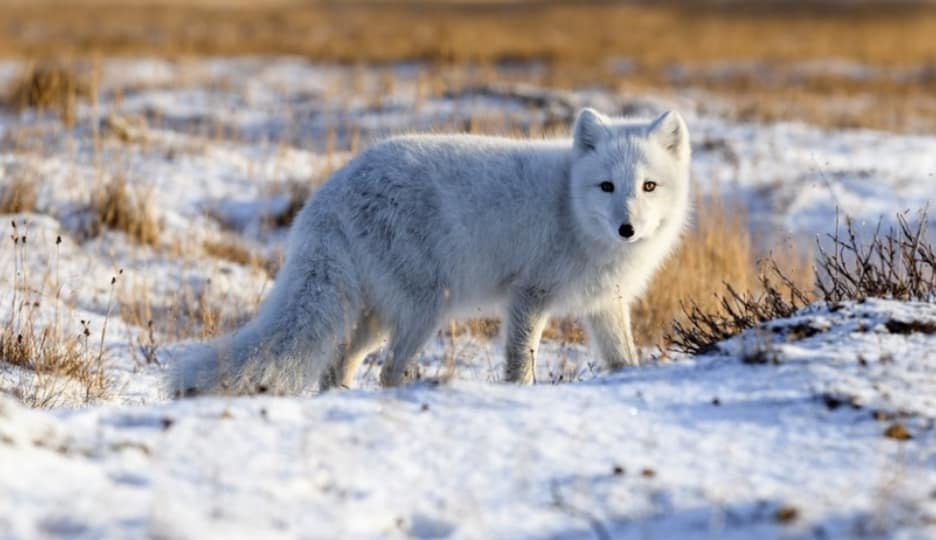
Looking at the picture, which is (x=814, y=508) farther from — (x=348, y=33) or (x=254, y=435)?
(x=348, y=33)

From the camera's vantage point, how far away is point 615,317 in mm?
5492

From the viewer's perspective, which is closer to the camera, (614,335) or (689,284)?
(614,335)

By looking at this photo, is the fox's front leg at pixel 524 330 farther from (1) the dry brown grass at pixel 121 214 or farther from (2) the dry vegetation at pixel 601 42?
(2) the dry vegetation at pixel 601 42

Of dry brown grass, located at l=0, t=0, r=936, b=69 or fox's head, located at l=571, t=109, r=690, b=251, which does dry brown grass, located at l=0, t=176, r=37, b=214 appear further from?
dry brown grass, located at l=0, t=0, r=936, b=69

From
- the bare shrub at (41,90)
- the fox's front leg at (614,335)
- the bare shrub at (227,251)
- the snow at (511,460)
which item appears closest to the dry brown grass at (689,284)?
the fox's front leg at (614,335)

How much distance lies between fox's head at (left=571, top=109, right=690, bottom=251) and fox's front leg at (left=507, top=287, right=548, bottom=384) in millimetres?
430

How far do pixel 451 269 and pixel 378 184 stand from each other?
0.54 m

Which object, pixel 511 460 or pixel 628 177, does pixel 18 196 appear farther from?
pixel 511 460

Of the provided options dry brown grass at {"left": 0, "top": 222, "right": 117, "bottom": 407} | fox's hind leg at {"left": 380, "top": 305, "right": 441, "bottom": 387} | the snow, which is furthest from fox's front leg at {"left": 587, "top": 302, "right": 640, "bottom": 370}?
dry brown grass at {"left": 0, "top": 222, "right": 117, "bottom": 407}

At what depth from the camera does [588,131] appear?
207 inches

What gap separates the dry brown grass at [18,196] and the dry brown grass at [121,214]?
1.57ft

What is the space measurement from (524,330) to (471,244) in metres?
0.54

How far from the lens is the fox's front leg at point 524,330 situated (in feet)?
17.2

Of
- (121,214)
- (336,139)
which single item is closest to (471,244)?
(121,214)
